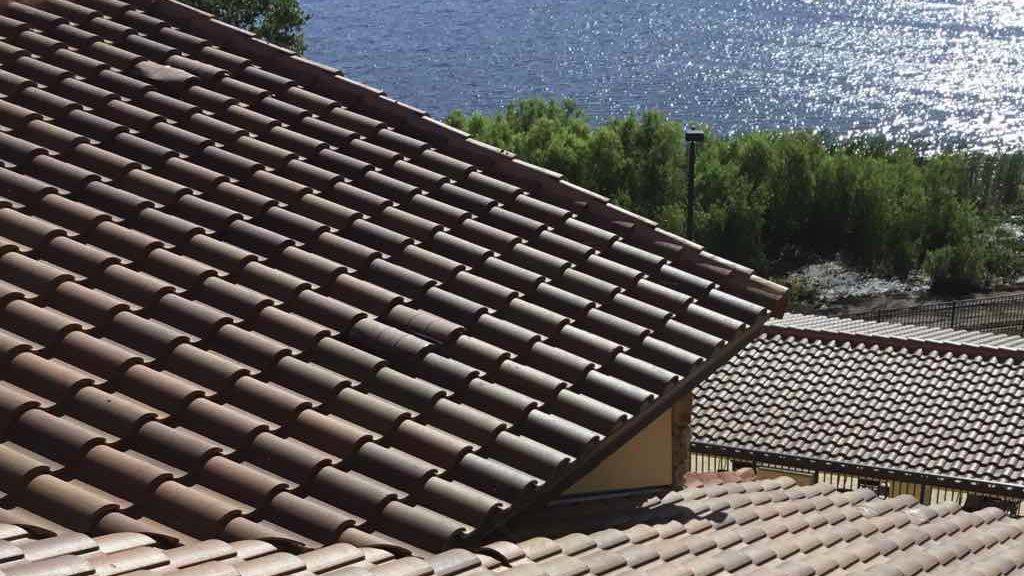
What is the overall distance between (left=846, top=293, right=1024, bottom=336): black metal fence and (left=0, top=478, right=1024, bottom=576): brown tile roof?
78.2 feet

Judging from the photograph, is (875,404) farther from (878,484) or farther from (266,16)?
(266,16)

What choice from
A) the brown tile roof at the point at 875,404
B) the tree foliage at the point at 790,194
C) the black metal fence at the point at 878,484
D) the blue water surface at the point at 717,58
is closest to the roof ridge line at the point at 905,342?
the brown tile roof at the point at 875,404

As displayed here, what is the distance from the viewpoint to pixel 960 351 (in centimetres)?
1841

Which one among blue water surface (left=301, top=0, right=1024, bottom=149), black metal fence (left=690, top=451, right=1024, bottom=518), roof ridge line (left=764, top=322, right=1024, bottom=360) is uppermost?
blue water surface (left=301, top=0, right=1024, bottom=149)

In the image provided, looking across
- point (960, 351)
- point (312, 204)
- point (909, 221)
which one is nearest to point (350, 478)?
point (312, 204)

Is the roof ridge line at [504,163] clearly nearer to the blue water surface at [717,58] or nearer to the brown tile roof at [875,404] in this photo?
the brown tile roof at [875,404]

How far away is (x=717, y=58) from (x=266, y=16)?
132 feet

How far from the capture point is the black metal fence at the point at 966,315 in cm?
3170

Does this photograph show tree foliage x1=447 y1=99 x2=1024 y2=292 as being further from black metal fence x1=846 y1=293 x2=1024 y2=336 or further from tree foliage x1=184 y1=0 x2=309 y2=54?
tree foliage x1=184 y1=0 x2=309 y2=54

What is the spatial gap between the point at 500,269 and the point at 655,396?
3.95 feet

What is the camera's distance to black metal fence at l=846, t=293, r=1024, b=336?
31.7 m

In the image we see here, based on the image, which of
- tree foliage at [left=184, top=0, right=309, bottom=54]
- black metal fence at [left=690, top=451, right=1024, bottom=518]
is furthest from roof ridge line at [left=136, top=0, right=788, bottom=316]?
tree foliage at [left=184, top=0, right=309, bottom=54]

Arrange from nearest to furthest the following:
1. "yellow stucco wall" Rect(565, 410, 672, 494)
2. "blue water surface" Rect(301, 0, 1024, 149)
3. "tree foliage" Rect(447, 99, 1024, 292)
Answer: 1. "yellow stucco wall" Rect(565, 410, 672, 494)
2. "tree foliage" Rect(447, 99, 1024, 292)
3. "blue water surface" Rect(301, 0, 1024, 149)

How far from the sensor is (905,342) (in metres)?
18.8
